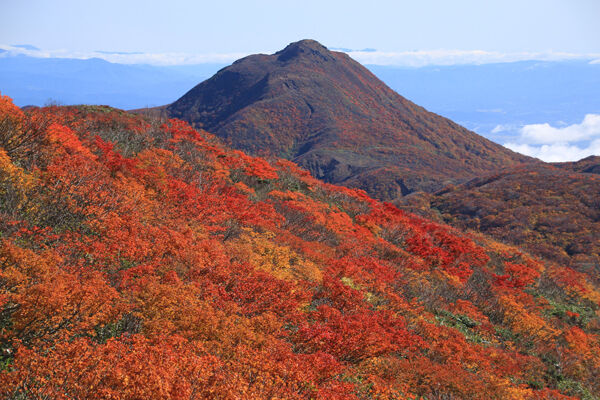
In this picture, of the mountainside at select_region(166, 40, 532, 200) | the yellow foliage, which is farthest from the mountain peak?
the yellow foliage

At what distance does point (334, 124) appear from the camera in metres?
133

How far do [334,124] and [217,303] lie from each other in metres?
128

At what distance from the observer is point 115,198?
13.9 meters

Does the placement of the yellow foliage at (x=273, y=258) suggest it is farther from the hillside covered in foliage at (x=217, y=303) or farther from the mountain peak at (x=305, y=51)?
the mountain peak at (x=305, y=51)

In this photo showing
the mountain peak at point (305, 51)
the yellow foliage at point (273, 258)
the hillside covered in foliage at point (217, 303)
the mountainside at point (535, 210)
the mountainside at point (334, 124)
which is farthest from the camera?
the mountain peak at point (305, 51)

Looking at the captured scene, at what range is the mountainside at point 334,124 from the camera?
364 ft

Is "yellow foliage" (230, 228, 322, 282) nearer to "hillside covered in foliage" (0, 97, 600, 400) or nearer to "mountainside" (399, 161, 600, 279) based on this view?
"hillside covered in foliage" (0, 97, 600, 400)

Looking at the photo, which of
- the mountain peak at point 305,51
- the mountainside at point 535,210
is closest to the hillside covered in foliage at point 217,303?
the mountainside at point 535,210

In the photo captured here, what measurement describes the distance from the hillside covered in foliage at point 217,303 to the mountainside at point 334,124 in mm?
77122

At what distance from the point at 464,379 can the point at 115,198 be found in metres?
13.1

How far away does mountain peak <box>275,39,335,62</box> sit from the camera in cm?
16488

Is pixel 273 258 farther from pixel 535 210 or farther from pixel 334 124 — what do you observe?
pixel 334 124

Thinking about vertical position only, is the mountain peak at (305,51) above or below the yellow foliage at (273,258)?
above

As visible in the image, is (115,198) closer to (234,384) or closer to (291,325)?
(291,325)
